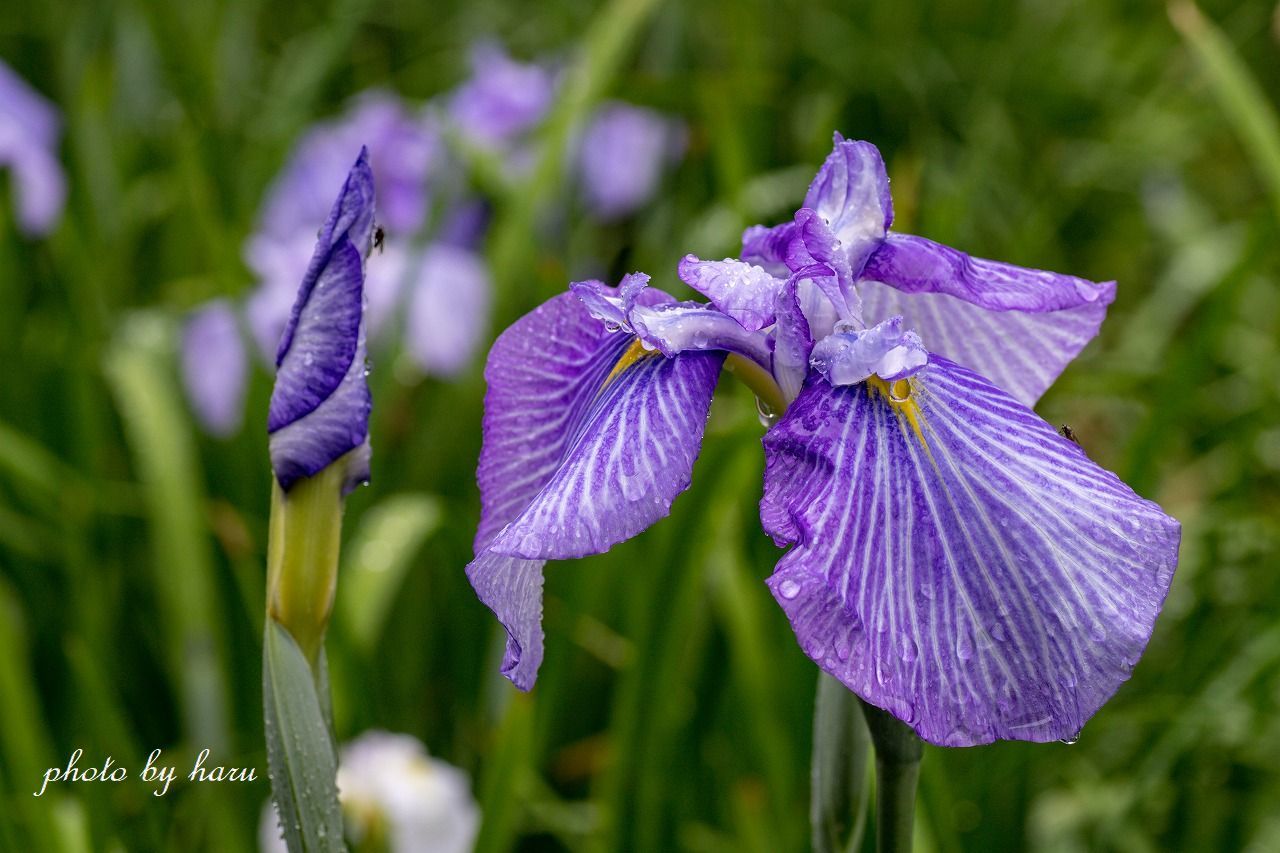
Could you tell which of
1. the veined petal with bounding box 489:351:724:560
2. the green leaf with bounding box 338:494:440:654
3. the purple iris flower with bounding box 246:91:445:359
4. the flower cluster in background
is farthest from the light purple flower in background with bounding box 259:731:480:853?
the purple iris flower with bounding box 246:91:445:359

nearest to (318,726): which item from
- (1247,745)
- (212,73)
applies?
(1247,745)

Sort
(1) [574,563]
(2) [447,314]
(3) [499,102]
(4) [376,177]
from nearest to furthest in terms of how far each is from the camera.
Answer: (1) [574,563] → (2) [447,314] → (4) [376,177] → (3) [499,102]

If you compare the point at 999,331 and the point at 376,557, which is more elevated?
A: the point at 376,557

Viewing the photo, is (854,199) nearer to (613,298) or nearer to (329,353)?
(613,298)

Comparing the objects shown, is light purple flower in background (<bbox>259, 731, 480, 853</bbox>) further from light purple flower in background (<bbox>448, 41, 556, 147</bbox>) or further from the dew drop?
light purple flower in background (<bbox>448, 41, 556, 147</bbox>)

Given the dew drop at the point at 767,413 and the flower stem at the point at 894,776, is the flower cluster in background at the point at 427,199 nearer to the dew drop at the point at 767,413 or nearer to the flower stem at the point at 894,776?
the dew drop at the point at 767,413

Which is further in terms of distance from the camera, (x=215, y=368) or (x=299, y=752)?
(x=215, y=368)

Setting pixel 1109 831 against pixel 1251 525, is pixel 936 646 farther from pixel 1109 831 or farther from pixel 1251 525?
pixel 1251 525

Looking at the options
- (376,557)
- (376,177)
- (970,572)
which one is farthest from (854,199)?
(376,177)
